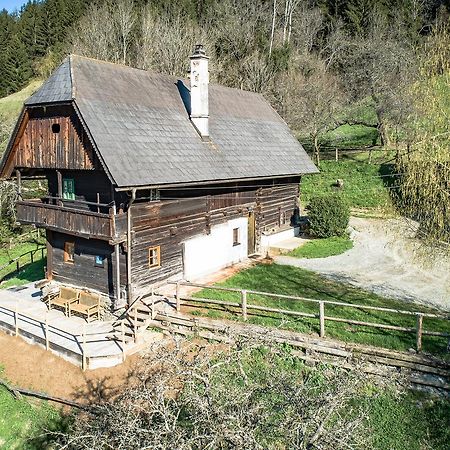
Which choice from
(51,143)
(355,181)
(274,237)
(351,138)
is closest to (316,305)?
(274,237)

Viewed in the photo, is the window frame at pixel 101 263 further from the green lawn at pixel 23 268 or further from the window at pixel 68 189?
the green lawn at pixel 23 268

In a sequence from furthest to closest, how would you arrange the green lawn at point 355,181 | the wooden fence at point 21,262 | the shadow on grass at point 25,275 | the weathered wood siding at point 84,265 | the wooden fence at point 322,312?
1. the green lawn at point 355,181
2. the wooden fence at point 21,262
3. the shadow on grass at point 25,275
4. the weathered wood siding at point 84,265
5. the wooden fence at point 322,312

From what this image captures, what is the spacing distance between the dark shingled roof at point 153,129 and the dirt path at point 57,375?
Result: 5.89m

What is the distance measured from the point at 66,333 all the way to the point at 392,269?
13.8 meters

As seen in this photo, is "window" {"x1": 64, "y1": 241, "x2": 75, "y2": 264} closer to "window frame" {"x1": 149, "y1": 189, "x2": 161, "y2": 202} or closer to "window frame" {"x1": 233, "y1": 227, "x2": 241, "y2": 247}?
"window frame" {"x1": 149, "y1": 189, "x2": 161, "y2": 202}

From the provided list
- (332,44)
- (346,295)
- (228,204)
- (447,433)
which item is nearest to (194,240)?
(228,204)

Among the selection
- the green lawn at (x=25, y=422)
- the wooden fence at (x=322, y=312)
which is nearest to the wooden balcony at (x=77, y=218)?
the wooden fence at (x=322, y=312)

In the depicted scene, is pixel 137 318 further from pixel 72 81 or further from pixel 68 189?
pixel 72 81

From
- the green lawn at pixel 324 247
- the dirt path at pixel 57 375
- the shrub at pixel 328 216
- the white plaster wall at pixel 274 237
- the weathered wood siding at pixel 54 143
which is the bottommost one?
the dirt path at pixel 57 375

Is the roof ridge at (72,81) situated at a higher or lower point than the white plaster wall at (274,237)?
higher

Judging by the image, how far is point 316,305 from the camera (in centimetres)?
1653

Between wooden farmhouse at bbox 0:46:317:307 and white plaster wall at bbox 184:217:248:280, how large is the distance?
46mm

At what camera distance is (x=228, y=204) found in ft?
71.6

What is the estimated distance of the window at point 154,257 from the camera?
17.9 m
